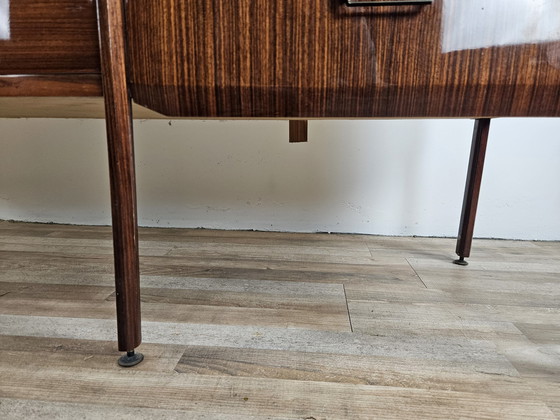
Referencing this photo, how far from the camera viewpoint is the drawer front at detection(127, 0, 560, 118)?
348 mm

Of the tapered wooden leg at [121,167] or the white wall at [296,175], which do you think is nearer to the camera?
the tapered wooden leg at [121,167]

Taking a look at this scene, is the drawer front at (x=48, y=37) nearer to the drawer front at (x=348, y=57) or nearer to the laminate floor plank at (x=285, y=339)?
the drawer front at (x=348, y=57)

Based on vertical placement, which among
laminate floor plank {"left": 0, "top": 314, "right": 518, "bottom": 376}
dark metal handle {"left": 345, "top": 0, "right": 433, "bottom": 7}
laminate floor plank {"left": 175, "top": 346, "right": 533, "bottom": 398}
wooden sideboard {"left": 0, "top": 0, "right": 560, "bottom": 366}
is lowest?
laminate floor plank {"left": 0, "top": 314, "right": 518, "bottom": 376}

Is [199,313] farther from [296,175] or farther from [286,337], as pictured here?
[296,175]

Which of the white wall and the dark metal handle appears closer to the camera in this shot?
the dark metal handle

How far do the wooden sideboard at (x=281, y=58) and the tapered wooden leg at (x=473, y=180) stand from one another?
1.61 feet

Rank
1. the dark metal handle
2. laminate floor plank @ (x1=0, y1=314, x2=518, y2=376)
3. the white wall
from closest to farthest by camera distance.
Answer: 1. the dark metal handle
2. laminate floor plank @ (x1=0, y1=314, x2=518, y2=376)
3. the white wall

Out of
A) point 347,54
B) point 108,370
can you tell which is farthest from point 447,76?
point 108,370

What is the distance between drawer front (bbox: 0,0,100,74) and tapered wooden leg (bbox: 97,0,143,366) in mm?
23

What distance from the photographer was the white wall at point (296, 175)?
1.14m

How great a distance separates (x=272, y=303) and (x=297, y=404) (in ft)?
0.88

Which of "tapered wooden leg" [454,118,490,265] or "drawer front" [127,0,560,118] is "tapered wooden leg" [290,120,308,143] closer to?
"tapered wooden leg" [454,118,490,265]

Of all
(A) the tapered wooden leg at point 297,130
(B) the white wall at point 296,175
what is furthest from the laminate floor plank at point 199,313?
(B) the white wall at point 296,175

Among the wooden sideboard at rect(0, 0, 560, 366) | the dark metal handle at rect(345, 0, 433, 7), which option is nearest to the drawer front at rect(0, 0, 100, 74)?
the wooden sideboard at rect(0, 0, 560, 366)
